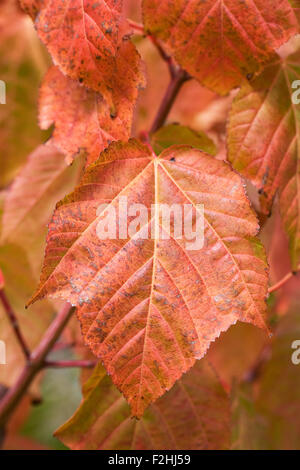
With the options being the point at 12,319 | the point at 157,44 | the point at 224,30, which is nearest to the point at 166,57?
the point at 157,44

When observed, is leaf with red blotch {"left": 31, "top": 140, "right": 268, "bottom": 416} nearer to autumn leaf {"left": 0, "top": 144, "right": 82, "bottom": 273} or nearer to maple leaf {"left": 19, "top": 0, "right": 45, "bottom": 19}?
maple leaf {"left": 19, "top": 0, "right": 45, "bottom": 19}

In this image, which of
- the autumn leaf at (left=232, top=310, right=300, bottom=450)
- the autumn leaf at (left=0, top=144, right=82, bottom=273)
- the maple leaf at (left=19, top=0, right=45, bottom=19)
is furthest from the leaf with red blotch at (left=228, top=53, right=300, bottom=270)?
the autumn leaf at (left=232, top=310, right=300, bottom=450)

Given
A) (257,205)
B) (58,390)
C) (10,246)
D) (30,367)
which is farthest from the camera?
(58,390)

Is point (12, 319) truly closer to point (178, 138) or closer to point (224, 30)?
point (178, 138)

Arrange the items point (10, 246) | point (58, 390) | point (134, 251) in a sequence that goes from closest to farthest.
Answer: point (134, 251) → point (10, 246) → point (58, 390)
